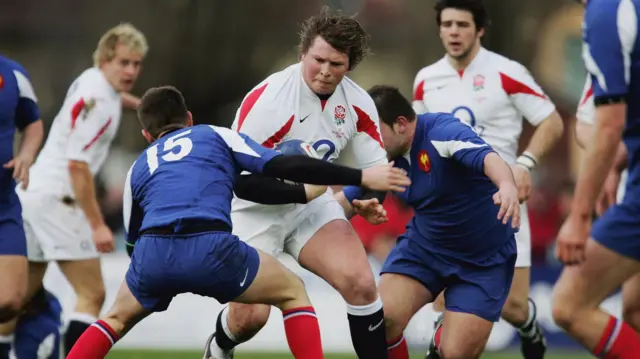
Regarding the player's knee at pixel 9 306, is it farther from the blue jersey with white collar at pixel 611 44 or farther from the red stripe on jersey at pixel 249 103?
the blue jersey with white collar at pixel 611 44

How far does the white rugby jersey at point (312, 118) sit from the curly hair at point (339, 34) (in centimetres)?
19

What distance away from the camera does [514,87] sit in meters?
8.75

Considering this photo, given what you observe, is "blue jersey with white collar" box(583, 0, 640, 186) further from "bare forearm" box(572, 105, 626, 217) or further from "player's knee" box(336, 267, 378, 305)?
"player's knee" box(336, 267, 378, 305)

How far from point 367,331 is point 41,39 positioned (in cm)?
1733

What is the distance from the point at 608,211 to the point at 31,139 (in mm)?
3791

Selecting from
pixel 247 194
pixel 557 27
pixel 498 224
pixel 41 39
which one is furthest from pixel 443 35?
pixel 41 39

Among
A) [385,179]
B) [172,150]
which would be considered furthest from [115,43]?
[385,179]

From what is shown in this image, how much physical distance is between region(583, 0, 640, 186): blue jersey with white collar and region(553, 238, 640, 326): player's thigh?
0.80 meters

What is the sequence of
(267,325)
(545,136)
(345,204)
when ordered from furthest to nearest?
1. (267,325)
2. (545,136)
3. (345,204)

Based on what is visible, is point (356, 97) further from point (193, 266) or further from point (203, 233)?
point (193, 266)

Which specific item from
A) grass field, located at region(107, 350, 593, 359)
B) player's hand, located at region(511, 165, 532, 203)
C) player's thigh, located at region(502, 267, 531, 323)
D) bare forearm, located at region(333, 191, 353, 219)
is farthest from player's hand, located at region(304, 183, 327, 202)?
grass field, located at region(107, 350, 593, 359)

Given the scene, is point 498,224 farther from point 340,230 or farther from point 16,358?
point 16,358

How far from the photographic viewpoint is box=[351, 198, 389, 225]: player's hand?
654 cm

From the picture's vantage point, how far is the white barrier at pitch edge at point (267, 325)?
41.5 ft
